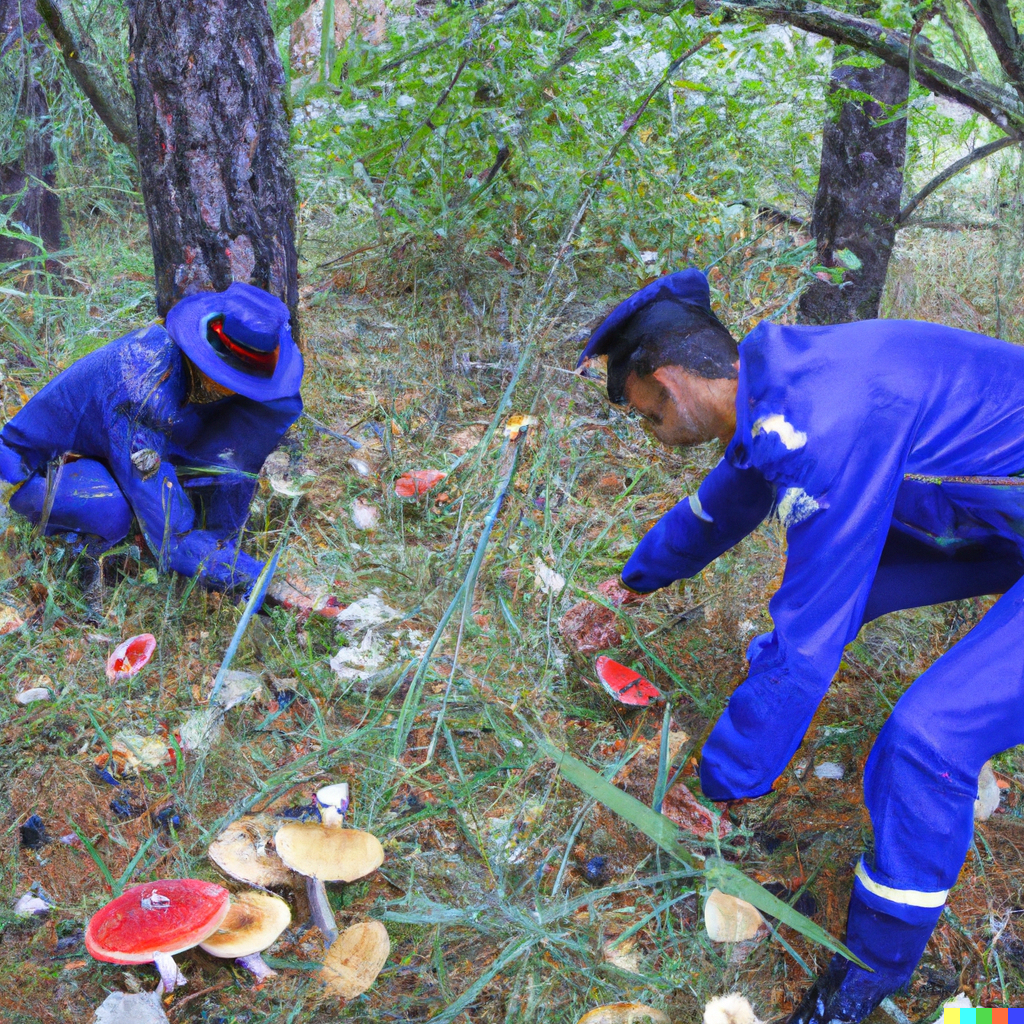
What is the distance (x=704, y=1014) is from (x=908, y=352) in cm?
141

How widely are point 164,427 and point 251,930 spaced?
5.89 feet

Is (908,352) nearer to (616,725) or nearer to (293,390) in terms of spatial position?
(616,725)

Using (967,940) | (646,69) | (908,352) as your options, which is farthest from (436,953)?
(646,69)

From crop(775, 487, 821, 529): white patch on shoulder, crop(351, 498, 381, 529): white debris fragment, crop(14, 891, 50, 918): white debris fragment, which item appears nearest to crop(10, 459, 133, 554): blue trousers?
crop(351, 498, 381, 529): white debris fragment

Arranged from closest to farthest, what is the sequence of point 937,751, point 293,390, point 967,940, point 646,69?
point 937,751
point 967,940
point 293,390
point 646,69

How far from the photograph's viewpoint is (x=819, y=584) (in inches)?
69.9

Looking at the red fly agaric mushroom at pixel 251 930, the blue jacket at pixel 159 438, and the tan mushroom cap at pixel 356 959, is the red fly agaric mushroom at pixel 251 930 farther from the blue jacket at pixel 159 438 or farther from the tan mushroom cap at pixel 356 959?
the blue jacket at pixel 159 438

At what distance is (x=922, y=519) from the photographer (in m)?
2.06

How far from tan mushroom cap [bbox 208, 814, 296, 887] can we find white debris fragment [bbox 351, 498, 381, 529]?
1.38m

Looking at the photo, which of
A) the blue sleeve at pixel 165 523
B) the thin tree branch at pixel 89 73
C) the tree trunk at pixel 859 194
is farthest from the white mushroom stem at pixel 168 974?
the thin tree branch at pixel 89 73

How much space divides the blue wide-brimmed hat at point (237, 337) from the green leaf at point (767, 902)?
80.5 inches

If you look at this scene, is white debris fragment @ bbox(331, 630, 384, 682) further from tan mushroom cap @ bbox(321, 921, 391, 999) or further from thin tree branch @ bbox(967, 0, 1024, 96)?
thin tree branch @ bbox(967, 0, 1024, 96)

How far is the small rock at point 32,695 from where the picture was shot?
255cm

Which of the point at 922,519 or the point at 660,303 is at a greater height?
the point at 660,303
